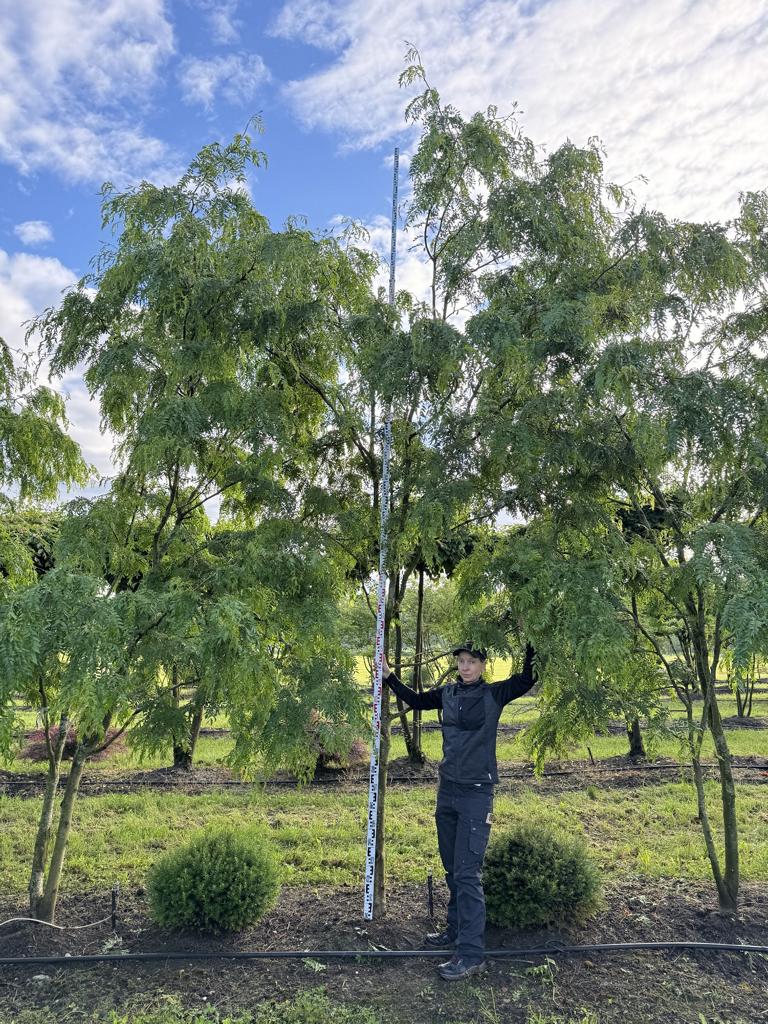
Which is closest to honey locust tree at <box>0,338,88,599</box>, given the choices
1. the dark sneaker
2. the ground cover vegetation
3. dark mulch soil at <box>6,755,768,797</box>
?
the ground cover vegetation

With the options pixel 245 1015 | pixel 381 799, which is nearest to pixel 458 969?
pixel 245 1015

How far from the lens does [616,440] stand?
5.13 meters

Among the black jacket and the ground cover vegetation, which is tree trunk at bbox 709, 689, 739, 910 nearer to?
the ground cover vegetation

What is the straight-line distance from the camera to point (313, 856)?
698 cm

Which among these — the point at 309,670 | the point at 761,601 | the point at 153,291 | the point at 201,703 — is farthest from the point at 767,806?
the point at 153,291

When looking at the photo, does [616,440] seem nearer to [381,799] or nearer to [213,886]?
[381,799]

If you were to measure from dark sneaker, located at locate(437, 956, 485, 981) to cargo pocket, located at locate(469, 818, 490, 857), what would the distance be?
0.66 metres

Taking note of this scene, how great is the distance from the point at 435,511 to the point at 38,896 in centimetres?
419

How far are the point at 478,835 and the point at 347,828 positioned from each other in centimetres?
421

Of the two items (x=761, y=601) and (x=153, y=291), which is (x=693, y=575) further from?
(x=153, y=291)

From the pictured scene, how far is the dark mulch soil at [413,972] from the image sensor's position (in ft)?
13.0

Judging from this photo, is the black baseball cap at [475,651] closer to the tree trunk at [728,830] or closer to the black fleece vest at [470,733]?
the black fleece vest at [470,733]

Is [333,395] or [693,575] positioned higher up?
[333,395]

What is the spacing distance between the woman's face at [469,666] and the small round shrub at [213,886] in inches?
83.2
